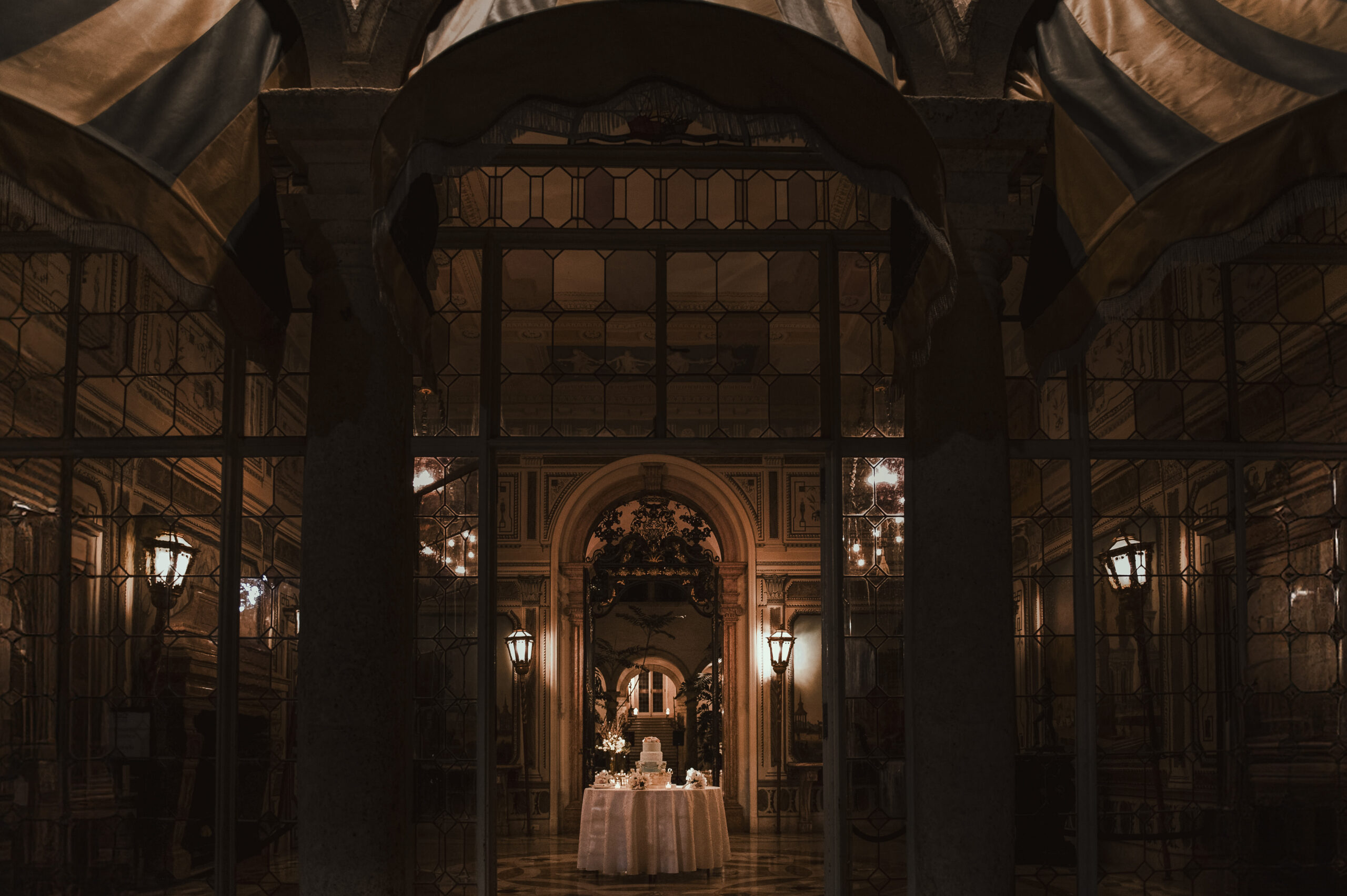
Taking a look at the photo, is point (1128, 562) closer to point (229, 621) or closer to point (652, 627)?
point (229, 621)

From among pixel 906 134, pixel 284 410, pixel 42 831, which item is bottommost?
pixel 42 831

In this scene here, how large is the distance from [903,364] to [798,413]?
60 cm

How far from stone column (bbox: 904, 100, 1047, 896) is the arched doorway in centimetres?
975

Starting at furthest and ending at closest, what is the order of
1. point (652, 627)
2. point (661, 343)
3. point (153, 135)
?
point (652, 627) → point (661, 343) → point (153, 135)

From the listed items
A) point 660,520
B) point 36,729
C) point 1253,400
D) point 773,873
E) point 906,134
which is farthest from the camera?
point 660,520

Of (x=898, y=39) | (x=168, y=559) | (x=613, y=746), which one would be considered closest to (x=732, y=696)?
(x=613, y=746)

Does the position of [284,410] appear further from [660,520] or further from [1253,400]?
[660,520]

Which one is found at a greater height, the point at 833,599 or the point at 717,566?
the point at 717,566

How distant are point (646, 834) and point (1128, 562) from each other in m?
6.90

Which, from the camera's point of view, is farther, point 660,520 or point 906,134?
point 660,520

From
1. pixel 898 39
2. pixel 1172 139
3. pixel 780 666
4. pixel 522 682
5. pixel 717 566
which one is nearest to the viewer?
pixel 1172 139

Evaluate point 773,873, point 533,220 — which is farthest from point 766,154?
point 773,873

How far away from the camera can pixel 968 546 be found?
5.52 meters

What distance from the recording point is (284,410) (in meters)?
6.12
